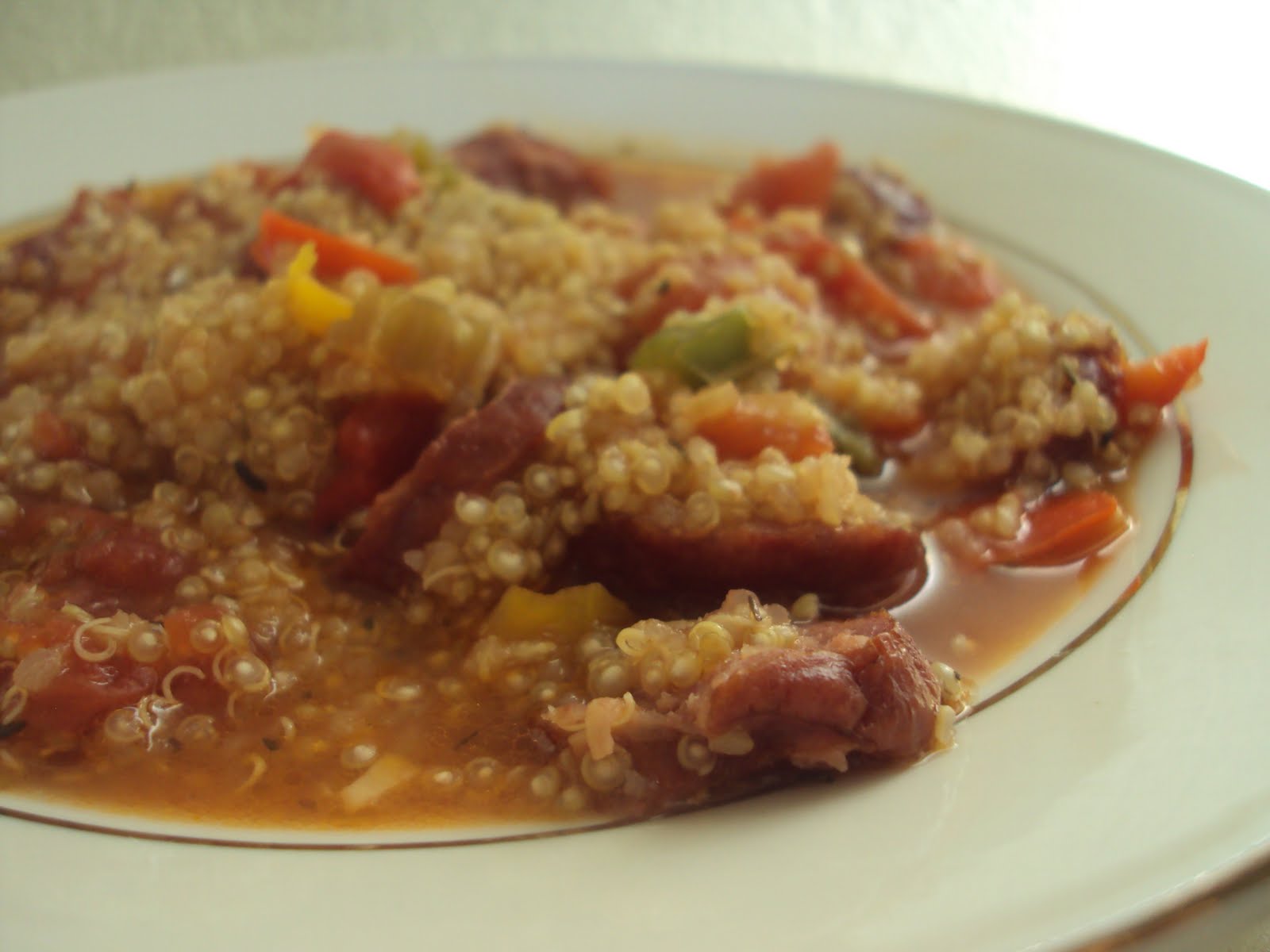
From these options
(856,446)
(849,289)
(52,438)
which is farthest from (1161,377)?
(52,438)

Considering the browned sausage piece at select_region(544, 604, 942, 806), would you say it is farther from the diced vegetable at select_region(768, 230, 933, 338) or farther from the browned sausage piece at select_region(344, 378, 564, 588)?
the diced vegetable at select_region(768, 230, 933, 338)

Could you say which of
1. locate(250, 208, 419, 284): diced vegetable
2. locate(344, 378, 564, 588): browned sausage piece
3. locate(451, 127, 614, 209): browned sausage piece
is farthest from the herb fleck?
locate(451, 127, 614, 209): browned sausage piece

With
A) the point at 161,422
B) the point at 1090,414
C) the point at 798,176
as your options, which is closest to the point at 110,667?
the point at 161,422

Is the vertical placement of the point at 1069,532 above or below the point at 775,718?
→ above

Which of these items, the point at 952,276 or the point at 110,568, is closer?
the point at 110,568

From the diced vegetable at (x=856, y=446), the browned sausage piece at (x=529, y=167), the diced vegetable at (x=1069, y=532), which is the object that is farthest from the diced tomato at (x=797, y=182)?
the diced vegetable at (x=1069, y=532)

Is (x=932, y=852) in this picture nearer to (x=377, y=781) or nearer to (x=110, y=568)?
(x=377, y=781)

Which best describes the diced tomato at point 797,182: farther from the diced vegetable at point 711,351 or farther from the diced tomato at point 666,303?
the diced vegetable at point 711,351
